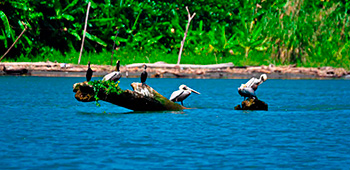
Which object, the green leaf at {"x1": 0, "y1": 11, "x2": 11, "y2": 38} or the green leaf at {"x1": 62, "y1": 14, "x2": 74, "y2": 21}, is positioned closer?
the green leaf at {"x1": 0, "y1": 11, "x2": 11, "y2": 38}

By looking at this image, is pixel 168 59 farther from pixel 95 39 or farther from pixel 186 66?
pixel 95 39

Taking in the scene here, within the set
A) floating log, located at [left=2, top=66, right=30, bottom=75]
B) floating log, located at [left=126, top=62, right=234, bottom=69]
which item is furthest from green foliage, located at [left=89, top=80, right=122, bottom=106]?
floating log, located at [left=126, top=62, right=234, bottom=69]

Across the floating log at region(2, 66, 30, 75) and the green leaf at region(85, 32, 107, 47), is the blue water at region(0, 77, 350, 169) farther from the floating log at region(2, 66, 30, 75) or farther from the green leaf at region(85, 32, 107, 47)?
the green leaf at region(85, 32, 107, 47)

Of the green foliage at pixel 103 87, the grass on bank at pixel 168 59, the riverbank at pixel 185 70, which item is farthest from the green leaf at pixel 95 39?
the green foliage at pixel 103 87

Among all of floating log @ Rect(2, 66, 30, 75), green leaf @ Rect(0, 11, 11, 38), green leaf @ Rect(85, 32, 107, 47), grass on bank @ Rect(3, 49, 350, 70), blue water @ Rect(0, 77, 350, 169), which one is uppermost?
green leaf @ Rect(0, 11, 11, 38)

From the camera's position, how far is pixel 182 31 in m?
49.7

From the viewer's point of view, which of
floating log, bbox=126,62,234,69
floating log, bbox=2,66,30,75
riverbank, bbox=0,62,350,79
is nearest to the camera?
floating log, bbox=2,66,30,75

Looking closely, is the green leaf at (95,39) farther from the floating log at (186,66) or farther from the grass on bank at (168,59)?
the floating log at (186,66)

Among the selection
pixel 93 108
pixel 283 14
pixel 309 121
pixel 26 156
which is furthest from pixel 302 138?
pixel 283 14

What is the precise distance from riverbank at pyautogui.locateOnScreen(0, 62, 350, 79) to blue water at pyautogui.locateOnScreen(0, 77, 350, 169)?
16.6 m

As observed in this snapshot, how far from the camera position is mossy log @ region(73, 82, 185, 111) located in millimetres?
18125

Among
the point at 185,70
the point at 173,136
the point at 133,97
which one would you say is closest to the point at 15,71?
the point at 185,70

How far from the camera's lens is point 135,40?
48250 millimetres

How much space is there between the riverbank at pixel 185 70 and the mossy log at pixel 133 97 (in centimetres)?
2254
